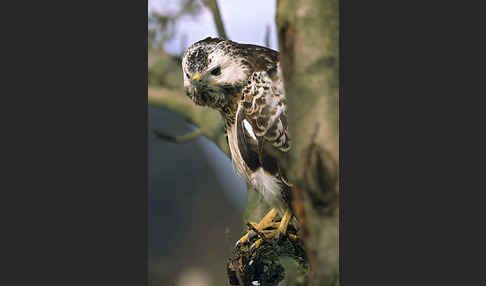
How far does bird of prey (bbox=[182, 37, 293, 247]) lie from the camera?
2170 millimetres

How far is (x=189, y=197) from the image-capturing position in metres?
2.49

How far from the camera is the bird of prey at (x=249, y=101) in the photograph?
7.12ft

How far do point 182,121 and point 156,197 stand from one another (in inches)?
26.9

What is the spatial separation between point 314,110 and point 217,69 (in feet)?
3.08

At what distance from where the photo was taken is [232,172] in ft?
8.58

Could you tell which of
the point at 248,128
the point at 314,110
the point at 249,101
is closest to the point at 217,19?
the point at 249,101

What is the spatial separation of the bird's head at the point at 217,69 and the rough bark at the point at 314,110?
2.75ft

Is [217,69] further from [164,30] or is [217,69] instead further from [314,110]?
[314,110]

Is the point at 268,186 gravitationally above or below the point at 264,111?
below

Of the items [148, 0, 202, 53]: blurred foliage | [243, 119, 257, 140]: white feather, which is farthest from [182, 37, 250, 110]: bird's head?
[148, 0, 202, 53]: blurred foliage

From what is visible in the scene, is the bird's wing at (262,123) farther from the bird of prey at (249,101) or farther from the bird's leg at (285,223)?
the bird's leg at (285,223)

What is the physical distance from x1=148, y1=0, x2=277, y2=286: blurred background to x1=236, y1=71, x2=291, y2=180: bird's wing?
0.78ft

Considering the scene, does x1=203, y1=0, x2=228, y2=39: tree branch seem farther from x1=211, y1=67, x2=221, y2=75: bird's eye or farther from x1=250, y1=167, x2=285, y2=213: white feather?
x1=250, y1=167, x2=285, y2=213: white feather

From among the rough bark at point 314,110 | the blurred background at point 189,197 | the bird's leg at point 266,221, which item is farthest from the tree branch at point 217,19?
the rough bark at point 314,110
